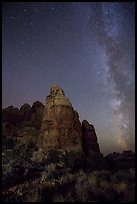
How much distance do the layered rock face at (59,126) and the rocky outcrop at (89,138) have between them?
412cm

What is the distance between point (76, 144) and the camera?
1475 inches

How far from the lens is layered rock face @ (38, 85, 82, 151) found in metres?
36.3

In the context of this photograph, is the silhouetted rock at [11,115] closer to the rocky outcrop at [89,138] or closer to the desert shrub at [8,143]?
the desert shrub at [8,143]

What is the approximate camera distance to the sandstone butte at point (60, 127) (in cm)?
3631

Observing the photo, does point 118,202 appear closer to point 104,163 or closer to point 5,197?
point 5,197

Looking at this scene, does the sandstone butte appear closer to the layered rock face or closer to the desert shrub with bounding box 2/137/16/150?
the layered rock face

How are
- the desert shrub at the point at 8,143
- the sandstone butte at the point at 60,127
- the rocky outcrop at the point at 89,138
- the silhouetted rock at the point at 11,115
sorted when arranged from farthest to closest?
the silhouetted rock at the point at 11,115 → the rocky outcrop at the point at 89,138 → the sandstone butte at the point at 60,127 → the desert shrub at the point at 8,143

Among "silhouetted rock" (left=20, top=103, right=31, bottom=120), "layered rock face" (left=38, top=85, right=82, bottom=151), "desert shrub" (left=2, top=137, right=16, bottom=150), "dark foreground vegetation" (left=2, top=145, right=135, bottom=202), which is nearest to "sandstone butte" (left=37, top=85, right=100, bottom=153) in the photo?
"layered rock face" (left=38, top=85, right=82, bottom=151)

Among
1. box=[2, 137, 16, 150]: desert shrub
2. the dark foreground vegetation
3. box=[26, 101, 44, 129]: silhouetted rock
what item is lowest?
the dark foreground vegetation

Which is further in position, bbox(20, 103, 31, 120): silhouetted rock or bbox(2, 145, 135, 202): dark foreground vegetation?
bbox(20, 103, 31, 120): silhouetted rock

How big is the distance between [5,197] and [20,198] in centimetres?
138

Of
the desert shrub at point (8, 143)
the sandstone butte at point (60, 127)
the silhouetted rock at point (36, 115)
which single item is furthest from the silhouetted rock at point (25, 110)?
the desert shrub at point (8, 143)

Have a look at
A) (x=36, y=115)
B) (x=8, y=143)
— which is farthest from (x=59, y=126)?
(x=36, y=115)

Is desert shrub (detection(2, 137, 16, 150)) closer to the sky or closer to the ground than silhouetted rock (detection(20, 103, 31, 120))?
closer to the ground
